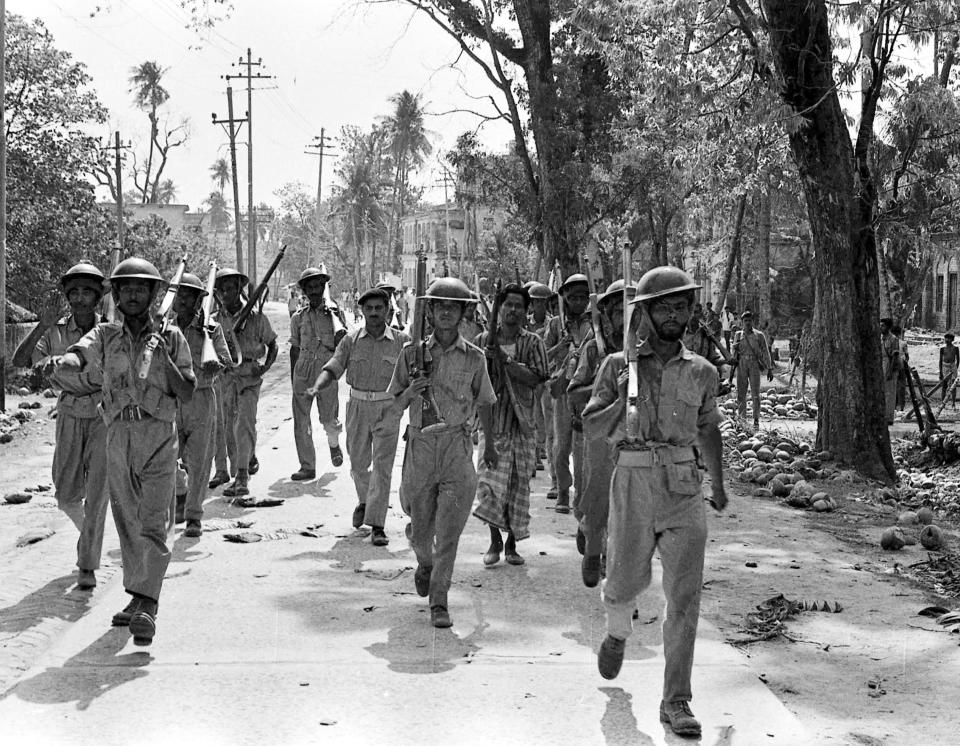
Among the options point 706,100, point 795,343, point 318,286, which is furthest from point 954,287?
point 318,286

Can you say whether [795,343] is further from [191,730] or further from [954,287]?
[191,730]

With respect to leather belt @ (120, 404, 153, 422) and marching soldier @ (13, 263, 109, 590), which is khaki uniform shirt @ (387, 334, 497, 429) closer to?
leather belt @ (120, 404, 153, 422)

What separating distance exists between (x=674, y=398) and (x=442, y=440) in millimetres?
2000

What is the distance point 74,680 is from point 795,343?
3127 centimetres

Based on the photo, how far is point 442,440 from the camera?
22.6ft

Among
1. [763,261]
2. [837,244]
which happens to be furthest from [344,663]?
[763,261]

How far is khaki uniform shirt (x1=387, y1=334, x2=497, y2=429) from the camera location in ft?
22.8

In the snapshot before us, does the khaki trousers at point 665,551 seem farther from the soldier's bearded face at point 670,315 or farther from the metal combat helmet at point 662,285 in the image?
the metal combat helmet at point 662,285

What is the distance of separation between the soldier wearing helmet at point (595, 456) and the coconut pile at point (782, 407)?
13.7m

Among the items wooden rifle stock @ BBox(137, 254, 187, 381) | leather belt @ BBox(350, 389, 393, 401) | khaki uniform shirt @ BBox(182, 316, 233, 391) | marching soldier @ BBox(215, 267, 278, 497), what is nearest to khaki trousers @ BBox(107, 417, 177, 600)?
wooden rifle stock @ BBox(137, 254, 187, 381)

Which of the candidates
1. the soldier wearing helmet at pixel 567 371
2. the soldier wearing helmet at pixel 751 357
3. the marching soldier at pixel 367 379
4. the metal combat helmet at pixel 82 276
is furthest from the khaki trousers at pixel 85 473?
the soldier wearing helmet at pixel 751 357

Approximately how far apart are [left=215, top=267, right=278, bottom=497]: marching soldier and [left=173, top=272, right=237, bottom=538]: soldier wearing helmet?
1.41m

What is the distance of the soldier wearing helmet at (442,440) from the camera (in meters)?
6.76

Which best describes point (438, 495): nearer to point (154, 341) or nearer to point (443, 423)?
point (443, 423)
